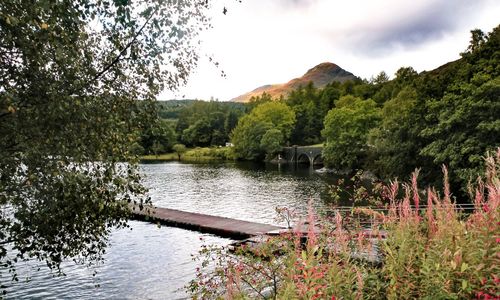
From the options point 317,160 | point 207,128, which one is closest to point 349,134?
point 317,160

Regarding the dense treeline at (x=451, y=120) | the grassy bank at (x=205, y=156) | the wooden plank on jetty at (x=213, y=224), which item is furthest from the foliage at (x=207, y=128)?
the wooden plank on jetty at (x=213, y=224)

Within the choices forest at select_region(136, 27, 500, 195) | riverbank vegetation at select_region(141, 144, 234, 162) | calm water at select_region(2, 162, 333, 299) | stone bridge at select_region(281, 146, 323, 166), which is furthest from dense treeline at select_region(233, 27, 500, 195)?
riverbank vegetation at select_region(141, 144, 234, 162)

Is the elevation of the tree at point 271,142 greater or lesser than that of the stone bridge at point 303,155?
greater

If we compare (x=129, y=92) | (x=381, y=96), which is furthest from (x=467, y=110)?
(x=381, y=96)

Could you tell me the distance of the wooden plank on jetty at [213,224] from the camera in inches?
1024

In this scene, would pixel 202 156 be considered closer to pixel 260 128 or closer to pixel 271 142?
pixel 260 128

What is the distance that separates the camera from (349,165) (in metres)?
68.4

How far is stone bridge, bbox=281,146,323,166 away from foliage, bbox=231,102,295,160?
4.71m

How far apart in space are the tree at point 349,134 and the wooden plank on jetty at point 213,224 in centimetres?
4290

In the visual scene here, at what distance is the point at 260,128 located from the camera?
4338 inches

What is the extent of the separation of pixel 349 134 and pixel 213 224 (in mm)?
47714

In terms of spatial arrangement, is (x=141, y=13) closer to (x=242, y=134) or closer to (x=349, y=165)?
(x=349, y=165)

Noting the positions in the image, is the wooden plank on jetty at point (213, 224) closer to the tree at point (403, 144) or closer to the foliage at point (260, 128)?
the tree at point (403, 144)

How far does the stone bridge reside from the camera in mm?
93562
